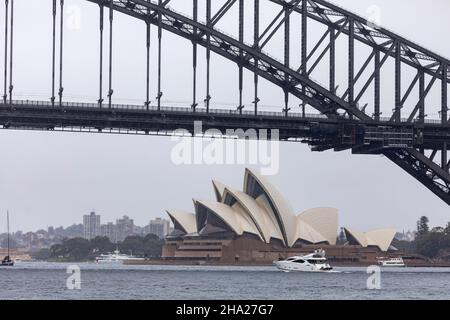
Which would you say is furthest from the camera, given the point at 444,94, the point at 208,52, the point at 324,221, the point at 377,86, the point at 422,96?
the point at 324,221

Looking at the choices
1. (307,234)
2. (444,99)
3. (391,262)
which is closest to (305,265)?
(444,99)

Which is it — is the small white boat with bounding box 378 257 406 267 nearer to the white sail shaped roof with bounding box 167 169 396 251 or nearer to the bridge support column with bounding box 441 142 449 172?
the white sail shaped roof with bounding box 167 169 396 251

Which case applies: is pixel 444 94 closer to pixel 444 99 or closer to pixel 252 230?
pixel 444 99

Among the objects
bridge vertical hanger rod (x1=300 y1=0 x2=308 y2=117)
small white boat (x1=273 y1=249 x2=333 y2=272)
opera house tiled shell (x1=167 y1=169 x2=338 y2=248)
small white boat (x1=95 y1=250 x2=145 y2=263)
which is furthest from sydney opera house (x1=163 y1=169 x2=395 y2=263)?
bridge vertical hanger rod (x1=300 y1=0 x2=308 y2=117)

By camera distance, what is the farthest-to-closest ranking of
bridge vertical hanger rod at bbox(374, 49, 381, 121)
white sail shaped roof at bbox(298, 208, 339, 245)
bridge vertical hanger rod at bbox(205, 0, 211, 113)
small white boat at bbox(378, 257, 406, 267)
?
small white boat at bbox(378, 257, 406, 267) < white sail shaped roof at bbox(298, 208, 339, 245) < bridge vertical hanger rod at bbox(374, 49, 381, 121) < bridge vertical hanger rod at bbox(205, 0, 211, 113)

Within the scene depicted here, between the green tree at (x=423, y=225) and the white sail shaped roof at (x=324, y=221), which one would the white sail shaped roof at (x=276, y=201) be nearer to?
the white sail shaped roof at (x=324, y=221)

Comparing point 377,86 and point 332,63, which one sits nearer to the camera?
point 332,63
